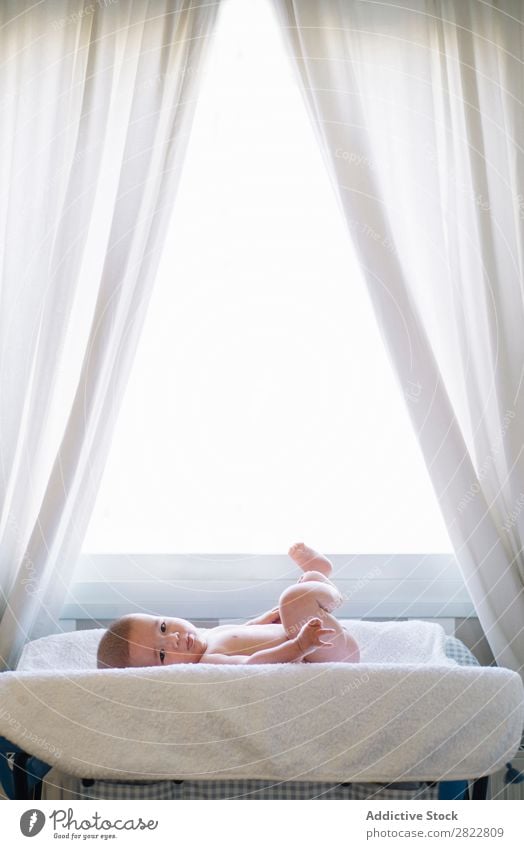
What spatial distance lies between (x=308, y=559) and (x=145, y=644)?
41 centimetres

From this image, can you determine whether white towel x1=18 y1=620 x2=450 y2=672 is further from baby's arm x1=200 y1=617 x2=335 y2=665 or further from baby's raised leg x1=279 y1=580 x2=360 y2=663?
baby's arm x1=200 y1=617 x2=335 y2=665

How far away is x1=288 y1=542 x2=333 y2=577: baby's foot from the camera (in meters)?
2.00

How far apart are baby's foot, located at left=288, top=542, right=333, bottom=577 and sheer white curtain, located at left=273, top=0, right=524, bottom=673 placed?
0.31 m

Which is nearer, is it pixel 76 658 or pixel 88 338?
pixel 76 658

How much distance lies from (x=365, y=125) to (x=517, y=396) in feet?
2.34

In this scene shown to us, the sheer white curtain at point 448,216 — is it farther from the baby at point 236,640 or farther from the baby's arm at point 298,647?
the baby's arm at point 298,647

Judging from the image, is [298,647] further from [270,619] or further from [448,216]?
[448,216]

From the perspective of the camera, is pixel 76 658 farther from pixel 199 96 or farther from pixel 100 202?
pixel 199 96

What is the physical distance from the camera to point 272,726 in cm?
150

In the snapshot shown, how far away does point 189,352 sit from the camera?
2369 mm
